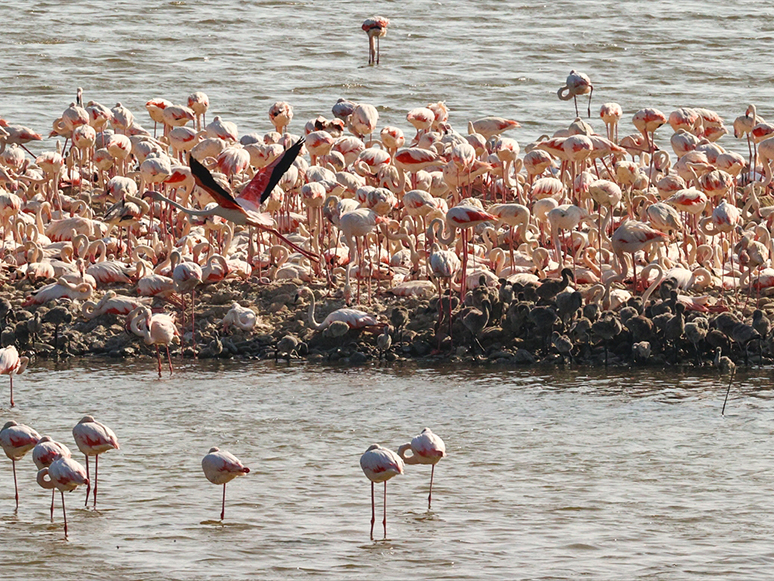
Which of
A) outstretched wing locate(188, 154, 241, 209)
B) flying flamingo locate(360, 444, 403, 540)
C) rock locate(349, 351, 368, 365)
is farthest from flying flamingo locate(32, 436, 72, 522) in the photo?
rock locate(349, 351, 368, 365)

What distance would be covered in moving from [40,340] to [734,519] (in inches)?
225

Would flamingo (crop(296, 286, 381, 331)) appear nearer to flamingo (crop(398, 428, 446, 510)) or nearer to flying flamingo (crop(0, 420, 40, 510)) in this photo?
flamingo (crop(398, 428, 446, 510))

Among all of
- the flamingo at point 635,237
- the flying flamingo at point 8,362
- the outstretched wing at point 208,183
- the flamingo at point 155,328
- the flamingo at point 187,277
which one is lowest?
the flamingo at point 155,328

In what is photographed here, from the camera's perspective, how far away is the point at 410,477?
776cm

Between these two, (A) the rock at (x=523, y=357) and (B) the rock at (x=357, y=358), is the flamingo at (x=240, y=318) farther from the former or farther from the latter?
(A) the rock at (x=523, y=357)

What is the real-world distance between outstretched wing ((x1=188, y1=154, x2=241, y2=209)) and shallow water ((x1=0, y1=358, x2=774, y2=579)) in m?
1.20

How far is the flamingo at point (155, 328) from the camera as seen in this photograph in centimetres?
1000

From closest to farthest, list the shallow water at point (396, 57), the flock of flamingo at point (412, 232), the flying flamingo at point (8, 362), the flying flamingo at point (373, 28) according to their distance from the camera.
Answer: the flying flamingo at point (8, 362), the flock of flamingo at point (412, 232), the shallow water at point (396, 57), the flying flamingo at point (373, 28)

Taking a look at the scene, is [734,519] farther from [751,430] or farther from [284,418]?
[284,418]

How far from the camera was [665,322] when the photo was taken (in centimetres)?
1014

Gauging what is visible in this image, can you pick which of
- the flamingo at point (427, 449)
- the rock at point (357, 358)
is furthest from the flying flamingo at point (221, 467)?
the rock at point (357, 358)

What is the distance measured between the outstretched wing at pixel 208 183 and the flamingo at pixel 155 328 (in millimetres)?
939

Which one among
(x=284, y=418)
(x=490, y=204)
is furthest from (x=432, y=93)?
(x=284, y=418)

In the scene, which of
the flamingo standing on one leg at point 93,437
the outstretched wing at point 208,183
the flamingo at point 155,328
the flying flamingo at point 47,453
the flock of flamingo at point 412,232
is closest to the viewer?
the flying flamingo at point 47,453
